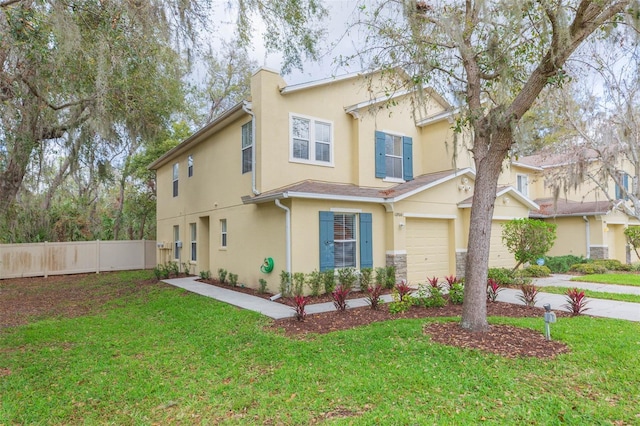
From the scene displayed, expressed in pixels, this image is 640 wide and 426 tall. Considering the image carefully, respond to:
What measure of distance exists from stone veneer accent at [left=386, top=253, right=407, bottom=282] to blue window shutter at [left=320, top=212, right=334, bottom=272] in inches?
75.4

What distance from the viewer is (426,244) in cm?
1151

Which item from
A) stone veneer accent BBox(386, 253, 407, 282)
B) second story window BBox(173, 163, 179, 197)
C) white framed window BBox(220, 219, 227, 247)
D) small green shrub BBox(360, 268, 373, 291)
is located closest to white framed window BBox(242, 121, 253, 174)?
white framed window BBox(220, 219, 227, 247)

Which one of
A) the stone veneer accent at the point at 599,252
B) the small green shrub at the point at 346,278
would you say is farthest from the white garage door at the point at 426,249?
the stone veneer accent at the point at 599,252

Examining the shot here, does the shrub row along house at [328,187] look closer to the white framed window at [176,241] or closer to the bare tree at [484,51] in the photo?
the white framed window at [176,241]

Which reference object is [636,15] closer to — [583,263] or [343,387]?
[343,387]

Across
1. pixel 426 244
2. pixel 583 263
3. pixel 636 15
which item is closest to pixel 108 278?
pixel 426 244

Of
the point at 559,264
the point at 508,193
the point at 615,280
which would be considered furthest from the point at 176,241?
the point at 615,280

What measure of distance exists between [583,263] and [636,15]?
12799 mm

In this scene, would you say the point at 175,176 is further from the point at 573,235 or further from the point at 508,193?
the point at 573,235

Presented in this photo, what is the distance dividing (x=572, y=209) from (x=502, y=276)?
9.59m

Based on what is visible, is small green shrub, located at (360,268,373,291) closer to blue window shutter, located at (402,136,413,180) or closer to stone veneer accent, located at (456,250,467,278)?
stone veneer accent, located at (456,250,467,278)

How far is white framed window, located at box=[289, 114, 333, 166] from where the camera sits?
1045cm

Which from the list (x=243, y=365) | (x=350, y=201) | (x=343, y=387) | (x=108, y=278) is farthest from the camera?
(x=108, y=278)

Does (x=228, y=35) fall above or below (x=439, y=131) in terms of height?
above
